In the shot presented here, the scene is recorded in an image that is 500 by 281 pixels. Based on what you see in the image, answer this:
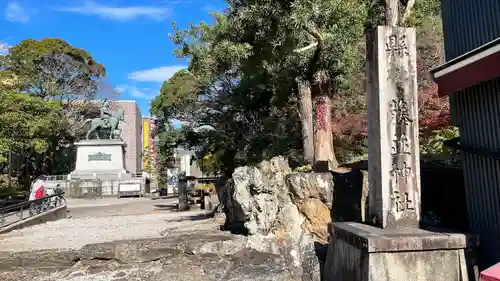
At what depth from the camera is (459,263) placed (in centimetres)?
578

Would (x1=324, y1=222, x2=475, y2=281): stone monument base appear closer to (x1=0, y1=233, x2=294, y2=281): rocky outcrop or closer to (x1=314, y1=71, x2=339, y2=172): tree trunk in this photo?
(x1=0, y1=233, x2=294, y2=281): rocky outcrop

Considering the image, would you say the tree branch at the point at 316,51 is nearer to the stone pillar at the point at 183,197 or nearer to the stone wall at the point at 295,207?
the stone wall at the point at 295,207

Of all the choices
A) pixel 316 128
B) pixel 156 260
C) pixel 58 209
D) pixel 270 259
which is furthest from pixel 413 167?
pixel 58 209

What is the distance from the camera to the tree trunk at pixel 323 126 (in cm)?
1189

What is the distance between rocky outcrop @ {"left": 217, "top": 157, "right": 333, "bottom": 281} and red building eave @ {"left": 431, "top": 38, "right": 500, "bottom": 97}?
3649 mm

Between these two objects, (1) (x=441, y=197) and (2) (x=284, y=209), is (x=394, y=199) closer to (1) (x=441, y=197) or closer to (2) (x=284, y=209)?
(1) (x=441, y=197)

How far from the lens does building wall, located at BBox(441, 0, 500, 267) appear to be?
19.9 feet

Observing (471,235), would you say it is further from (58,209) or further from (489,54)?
(58,209)

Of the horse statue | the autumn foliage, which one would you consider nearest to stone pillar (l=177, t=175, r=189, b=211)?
the autumn foliage

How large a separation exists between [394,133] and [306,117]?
248 inches

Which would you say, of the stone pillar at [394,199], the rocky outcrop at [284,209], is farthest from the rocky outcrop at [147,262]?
the stone pillar at [394,199]

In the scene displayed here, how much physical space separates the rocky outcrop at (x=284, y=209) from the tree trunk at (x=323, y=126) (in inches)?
77.8

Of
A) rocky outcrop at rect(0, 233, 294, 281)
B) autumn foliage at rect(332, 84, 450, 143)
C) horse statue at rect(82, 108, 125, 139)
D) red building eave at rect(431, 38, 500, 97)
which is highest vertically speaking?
horse statue at rect(82, 108, 125, 139)

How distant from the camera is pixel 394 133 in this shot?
21.1 ft
